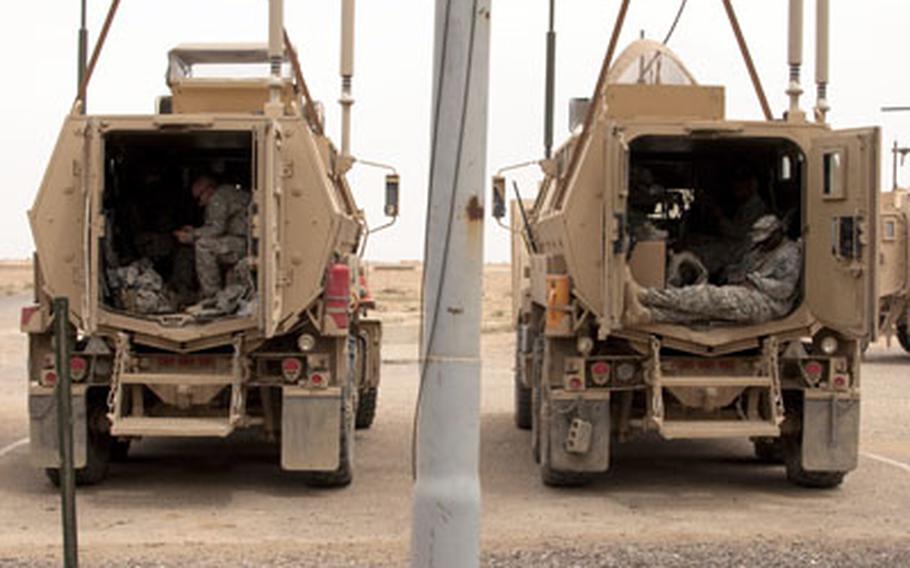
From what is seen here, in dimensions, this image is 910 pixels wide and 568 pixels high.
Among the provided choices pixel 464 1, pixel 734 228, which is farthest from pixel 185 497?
pixel 464 1

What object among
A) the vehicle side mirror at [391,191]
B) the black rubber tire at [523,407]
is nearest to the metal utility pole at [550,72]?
the black rubber tire at [523,407]

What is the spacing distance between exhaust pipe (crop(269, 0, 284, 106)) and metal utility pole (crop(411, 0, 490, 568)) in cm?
499

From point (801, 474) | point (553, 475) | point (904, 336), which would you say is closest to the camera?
point (553, 475)

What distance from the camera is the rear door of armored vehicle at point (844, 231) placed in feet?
32.4

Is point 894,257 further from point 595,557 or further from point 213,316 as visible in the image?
point 595,557

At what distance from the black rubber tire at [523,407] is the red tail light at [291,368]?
15.1ft

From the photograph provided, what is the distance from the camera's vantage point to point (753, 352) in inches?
417

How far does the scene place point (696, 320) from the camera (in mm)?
10398

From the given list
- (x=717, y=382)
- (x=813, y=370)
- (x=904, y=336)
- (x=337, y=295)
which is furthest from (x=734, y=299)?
(x=904, y=336)

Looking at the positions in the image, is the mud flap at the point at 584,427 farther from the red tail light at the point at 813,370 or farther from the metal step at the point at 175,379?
the metal step at the point at 175,379

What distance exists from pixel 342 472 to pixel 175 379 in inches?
57.8

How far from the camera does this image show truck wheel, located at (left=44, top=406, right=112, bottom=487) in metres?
10.6

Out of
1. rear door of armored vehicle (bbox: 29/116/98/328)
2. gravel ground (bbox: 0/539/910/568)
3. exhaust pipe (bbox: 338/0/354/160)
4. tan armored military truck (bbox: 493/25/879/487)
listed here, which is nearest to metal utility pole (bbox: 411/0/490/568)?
gravel ground (bbox: 0/539/910/568)

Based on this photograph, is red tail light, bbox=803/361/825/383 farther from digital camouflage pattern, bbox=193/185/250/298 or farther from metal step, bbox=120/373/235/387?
digital camouflage pattern, bbox=193/185/250/298
